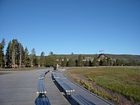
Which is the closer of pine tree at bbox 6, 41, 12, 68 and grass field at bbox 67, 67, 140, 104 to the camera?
grass field at bbox 67, 67, 140, 104

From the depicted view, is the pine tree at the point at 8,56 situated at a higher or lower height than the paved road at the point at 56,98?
higher

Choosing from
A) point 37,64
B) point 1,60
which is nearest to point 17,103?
point 1,60

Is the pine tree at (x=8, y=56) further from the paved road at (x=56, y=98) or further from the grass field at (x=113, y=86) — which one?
the paved road at (x=56, y=98)

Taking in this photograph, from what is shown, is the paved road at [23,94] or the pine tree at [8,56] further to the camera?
the pine tree at [8,56]

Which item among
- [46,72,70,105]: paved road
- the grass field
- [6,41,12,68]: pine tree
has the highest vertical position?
[6,41,12,68]: pine tree

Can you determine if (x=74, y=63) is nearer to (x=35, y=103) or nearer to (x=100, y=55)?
(x=100, y=55)

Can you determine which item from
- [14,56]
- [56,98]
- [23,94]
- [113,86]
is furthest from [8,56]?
[56,98]

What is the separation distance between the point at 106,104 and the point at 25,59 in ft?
342

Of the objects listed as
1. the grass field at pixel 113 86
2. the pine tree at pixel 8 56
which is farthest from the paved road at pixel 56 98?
the pine tree at pixel 8 56

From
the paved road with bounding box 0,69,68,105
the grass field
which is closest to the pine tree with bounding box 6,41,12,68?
the grass field

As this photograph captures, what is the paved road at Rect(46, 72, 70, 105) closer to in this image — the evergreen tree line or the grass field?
the grass field

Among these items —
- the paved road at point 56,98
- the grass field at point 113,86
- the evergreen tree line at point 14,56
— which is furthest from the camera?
the evergreen tree line at point 14,56

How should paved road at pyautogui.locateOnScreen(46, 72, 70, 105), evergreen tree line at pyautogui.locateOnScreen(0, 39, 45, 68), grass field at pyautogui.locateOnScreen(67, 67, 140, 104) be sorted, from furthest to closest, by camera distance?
evergreen tree line at pyautogui.locateOnScreen(0, 39, 45, 68)
grass field at pyautogui.locateOnScreen(67, 67, 140, 104)
paved road at pyautogui.locateOnScreen(46, 72, 70, 105)

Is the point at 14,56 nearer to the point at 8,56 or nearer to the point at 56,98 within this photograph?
the point at 8,56
